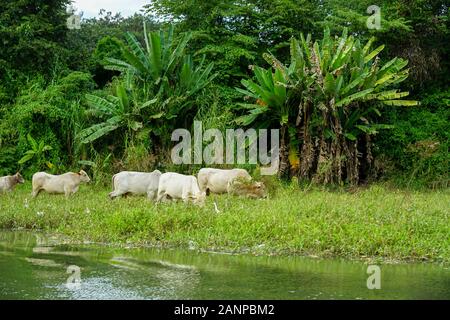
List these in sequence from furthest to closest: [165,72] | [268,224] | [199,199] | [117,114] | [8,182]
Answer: [165,72] < [117,114] < [8,182] < [199,199] < [268,224]

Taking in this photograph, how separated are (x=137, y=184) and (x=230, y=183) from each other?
2215 millimetres

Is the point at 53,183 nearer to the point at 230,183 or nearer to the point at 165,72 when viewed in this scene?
the point at 230,183

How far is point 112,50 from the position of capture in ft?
78.9

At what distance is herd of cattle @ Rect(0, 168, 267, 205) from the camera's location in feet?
50.3

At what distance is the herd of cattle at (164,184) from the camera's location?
15336 millimetres

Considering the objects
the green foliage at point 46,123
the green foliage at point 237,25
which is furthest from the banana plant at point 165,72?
the green foliage at point 46,123

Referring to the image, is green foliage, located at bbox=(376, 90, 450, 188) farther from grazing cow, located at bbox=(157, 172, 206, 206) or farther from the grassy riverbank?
grazing cow, located at bbox=(157, 172, 206, 206)

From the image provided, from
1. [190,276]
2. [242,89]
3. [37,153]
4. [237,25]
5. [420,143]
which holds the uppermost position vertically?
[237,25]

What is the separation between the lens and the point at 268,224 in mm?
11977

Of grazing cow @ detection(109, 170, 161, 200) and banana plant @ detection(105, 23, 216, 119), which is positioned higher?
banana plant @ detection(105, 23, 216, 119)

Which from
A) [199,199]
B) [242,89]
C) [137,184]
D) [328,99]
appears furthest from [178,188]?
[242,89]

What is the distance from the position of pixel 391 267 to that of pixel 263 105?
10368mm

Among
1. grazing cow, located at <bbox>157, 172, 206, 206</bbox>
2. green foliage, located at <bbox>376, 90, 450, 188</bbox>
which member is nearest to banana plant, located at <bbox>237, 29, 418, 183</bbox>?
green foliage, located at <bbox>376, 90, 450, 188</bbox>

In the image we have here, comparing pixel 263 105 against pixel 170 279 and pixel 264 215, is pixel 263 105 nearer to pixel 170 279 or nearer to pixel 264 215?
pixel 264 215
